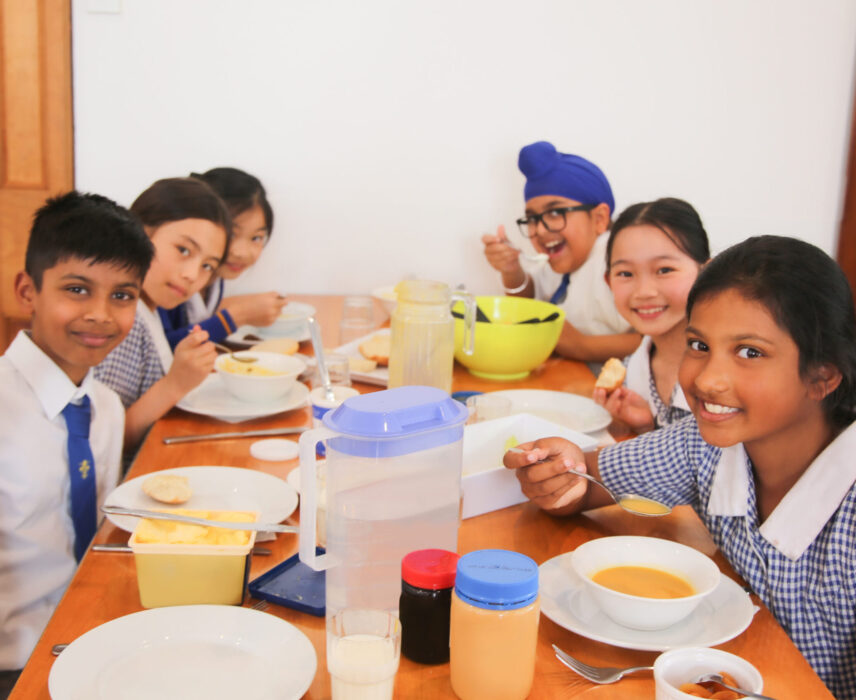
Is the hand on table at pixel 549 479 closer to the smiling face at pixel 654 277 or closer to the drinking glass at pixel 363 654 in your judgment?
the drinking glass at pixel 363 654

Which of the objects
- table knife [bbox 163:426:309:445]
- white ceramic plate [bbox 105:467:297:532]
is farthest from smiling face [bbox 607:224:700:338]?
white ceramic plate [bbox 105:467:297:532]

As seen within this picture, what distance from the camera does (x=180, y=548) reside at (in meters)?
0.86

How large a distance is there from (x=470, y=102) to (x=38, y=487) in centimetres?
207

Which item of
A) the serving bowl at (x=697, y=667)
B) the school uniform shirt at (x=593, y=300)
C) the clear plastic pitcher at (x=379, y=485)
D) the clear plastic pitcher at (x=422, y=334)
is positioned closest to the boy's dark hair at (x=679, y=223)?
the clear plastic pitcher at (x=422, y=334)

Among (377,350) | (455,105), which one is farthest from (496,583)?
(455,105)

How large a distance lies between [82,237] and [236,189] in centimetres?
125

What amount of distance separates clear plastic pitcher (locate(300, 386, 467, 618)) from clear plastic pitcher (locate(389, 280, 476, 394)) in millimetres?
648

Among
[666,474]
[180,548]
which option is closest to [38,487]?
[180,548]

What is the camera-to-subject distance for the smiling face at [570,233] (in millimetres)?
2598

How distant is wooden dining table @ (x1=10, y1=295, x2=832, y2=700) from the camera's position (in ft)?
2.58

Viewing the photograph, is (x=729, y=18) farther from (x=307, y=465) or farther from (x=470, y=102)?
(x=307, y=465)

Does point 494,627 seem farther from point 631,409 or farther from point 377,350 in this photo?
point 377,350

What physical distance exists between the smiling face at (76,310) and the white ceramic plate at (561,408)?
0.72m

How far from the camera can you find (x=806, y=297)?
1.03 metres
